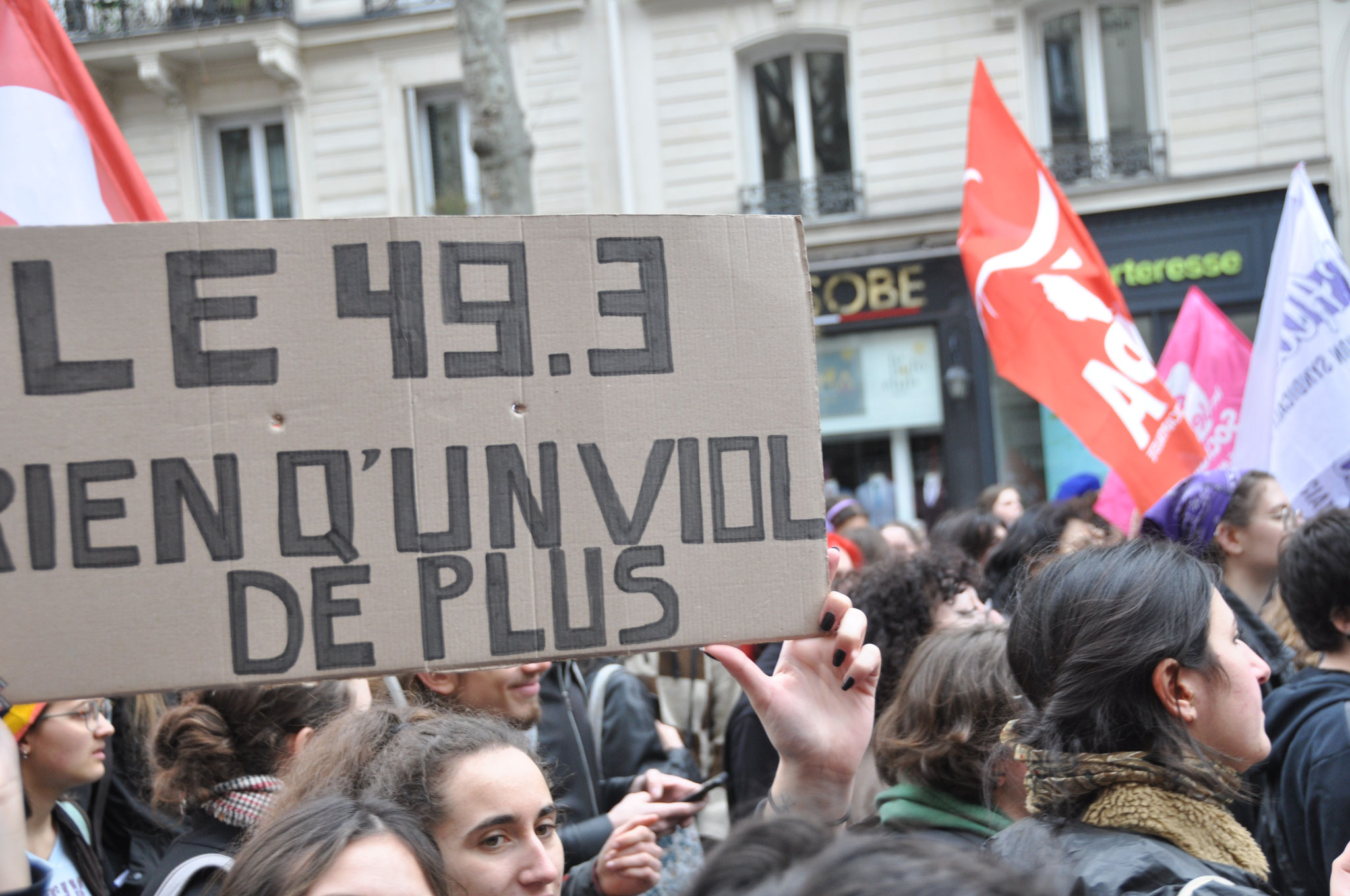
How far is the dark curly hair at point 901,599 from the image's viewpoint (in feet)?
11.3

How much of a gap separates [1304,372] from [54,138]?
14.0ft

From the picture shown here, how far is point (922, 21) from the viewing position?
1359 cm

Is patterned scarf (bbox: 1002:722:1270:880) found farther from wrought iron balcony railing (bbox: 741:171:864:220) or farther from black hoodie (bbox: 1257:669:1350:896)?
wrought iron balcony railing (bbox: 741:171:864:220)

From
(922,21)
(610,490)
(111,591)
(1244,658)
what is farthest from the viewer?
(922,21)

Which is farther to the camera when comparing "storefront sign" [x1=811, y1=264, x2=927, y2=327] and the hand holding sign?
"storefront sign" [x1=811, y1=264, x2=927, y2=327]

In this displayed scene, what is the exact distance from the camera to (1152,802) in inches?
70.5

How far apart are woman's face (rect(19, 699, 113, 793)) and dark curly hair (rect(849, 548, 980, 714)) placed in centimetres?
201

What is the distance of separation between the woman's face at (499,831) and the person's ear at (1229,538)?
9.66 ft

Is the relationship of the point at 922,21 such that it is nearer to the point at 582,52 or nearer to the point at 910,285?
the point at 910,285

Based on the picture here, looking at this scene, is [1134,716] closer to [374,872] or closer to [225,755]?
[374,872]

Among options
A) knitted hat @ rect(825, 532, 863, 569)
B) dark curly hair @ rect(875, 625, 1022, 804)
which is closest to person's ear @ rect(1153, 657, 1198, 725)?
dark curly hair @ rect(875, 625, 1022, 804)

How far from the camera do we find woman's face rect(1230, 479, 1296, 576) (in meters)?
4.06

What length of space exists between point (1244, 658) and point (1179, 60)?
1276 centimetres

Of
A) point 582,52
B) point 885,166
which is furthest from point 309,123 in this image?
point 885,166
